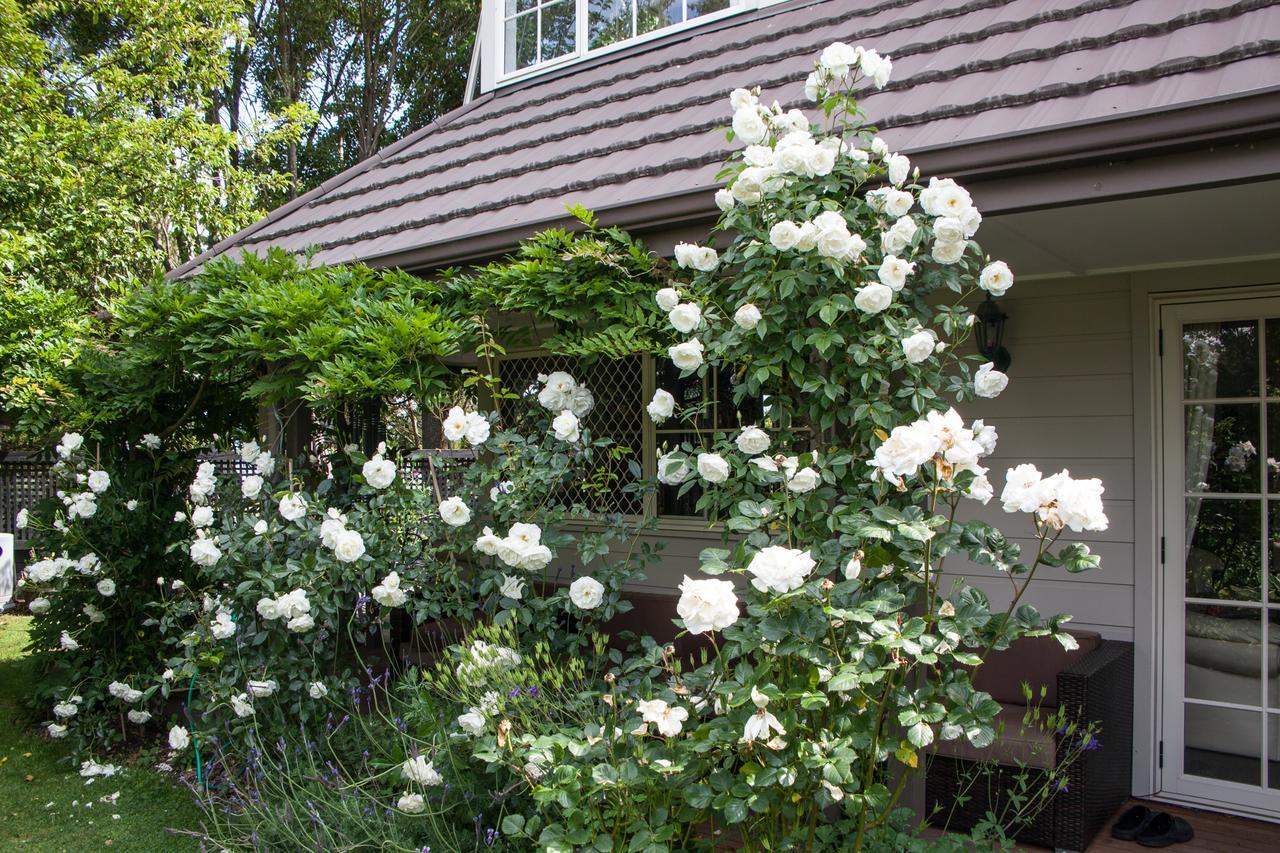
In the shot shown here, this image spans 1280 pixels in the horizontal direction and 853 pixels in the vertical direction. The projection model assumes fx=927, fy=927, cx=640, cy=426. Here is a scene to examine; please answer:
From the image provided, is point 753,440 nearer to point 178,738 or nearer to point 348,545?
point 348,545

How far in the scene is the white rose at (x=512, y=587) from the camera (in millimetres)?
3621

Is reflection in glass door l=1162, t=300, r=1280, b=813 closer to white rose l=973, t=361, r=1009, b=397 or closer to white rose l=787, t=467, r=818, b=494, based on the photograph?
white rose l=973, t=361, r=1009, b=397

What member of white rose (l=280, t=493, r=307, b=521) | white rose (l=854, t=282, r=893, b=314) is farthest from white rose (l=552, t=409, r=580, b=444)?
white rose (l=854, t=282, r=893, b=314)

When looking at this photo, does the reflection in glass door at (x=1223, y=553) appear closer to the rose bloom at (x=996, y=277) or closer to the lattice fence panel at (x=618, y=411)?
the rose bloom at (x=996, y=277)

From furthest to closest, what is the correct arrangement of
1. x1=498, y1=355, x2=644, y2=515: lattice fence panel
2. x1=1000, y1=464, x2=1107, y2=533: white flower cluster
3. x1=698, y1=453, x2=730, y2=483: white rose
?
x1=498, y1=355, x2=644, y2=515: lattice fence panel, x1=698, y1=453, x2=730, y2=483: white rose, x1=1000, y1=464, x2=1107, y2=533: white flower cluster

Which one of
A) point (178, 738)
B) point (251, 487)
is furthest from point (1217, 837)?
point (178, 738)

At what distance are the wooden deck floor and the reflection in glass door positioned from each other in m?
0.10

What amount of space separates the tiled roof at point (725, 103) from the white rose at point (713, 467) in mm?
1025

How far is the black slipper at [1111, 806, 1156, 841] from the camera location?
3670 mm

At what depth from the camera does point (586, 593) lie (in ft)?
11.5

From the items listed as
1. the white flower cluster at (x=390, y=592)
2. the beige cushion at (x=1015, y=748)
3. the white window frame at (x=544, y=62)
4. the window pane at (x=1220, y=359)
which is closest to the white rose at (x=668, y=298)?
the white flower cluster at (x=390, y=592)

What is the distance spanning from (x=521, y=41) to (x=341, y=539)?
17.3ft

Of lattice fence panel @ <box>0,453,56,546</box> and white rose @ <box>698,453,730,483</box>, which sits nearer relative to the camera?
white rose @ <box>698,453,730,483</box>

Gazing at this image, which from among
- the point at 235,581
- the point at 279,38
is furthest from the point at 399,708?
the point at 279,38
